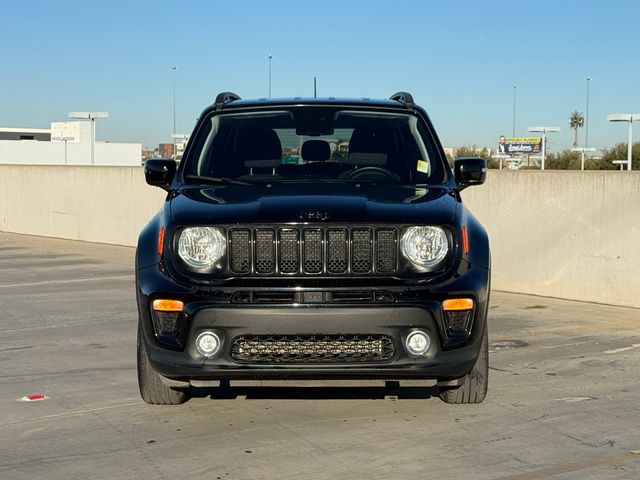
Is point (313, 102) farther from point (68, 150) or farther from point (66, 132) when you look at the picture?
point (66, 132)

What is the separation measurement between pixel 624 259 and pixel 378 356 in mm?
6555

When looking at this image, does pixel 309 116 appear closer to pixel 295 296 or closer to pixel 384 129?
pixel 384 129

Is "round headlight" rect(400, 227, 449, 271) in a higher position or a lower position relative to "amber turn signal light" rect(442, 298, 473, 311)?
higher

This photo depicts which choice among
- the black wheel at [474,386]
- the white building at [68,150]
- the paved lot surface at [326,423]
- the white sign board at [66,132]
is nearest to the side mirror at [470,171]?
the black wheel at [474,386]

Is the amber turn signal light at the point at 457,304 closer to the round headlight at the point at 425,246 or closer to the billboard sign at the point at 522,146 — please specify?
the round headlight at the point at 425,246

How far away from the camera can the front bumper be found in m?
5.45

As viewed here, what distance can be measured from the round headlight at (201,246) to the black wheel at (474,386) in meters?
1.67

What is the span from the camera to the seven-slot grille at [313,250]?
18.5 feet

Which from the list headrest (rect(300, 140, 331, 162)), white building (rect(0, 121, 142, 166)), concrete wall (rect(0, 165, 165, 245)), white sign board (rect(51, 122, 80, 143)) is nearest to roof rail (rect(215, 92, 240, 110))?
headrest (rect(300, 140, 331, 162))

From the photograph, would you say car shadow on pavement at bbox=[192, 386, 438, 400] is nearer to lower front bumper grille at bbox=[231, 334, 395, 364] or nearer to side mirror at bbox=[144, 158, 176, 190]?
lower front bumper grille at bbox=[231, 334, 395, 364]

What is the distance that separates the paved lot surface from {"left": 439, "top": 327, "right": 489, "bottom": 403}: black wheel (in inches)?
2.6

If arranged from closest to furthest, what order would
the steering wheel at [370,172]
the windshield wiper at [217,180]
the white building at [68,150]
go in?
1. the windshield wiper at [217,180]
2. the steering wheel at [370,172]
3. the white building at [68,150]

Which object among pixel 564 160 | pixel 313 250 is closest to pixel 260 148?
pixel 313 250

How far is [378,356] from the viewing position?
5.56 metres
